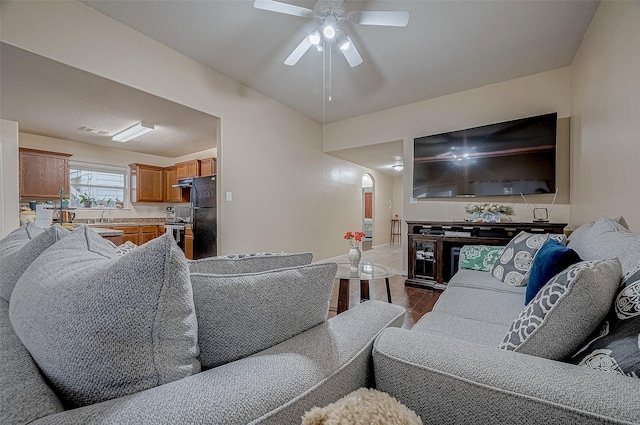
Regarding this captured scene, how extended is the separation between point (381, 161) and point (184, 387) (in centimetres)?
596

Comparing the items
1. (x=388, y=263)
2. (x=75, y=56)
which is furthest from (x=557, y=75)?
(x=75, y=56)

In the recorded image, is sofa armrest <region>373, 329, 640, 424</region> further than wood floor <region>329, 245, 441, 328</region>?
No

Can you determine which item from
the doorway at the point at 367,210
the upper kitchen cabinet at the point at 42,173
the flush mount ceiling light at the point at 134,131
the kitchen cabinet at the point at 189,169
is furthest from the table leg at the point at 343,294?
the upper kitchen cabinet at the point at 42,173

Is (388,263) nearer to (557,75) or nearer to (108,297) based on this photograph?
(557,75)

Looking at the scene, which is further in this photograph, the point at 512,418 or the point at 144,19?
the point at 144,19

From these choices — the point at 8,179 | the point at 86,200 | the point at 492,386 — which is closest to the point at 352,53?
the point at 492,386

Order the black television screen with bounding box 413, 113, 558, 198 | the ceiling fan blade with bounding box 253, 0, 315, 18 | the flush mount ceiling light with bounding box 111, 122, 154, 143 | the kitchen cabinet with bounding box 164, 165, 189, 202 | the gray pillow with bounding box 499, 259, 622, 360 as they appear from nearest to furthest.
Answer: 1. the gray pillow with bounding box 499, 259, 622, 360
2. the ceiling fan blade with bounding box 253, 0, 315, 18
3. the black television screen with bounding box 413, 113, 558, 198
4. the flush mount ceiling light with bounding box 111, 122, 154, 143
5. the kitchen cabinet with bounding box 164, 165, 189, 202

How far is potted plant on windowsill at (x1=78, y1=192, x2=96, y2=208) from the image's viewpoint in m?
5.09

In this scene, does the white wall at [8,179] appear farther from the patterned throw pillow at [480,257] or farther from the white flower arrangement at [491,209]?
the white flower arrangement at [491,209]

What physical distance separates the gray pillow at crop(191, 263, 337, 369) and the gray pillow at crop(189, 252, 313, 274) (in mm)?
108

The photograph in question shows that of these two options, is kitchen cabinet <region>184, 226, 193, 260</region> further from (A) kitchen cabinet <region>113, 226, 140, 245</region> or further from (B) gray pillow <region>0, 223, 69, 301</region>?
(B) gray pillow <region>0, 223, 69, 301</region>

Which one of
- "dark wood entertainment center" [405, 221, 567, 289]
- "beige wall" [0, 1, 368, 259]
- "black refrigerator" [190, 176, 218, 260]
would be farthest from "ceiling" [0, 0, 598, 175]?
"dark wood entertainment center" [405, 221, 567, 289]

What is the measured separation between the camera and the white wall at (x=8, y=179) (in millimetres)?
2871

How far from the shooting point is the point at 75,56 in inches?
86.0
